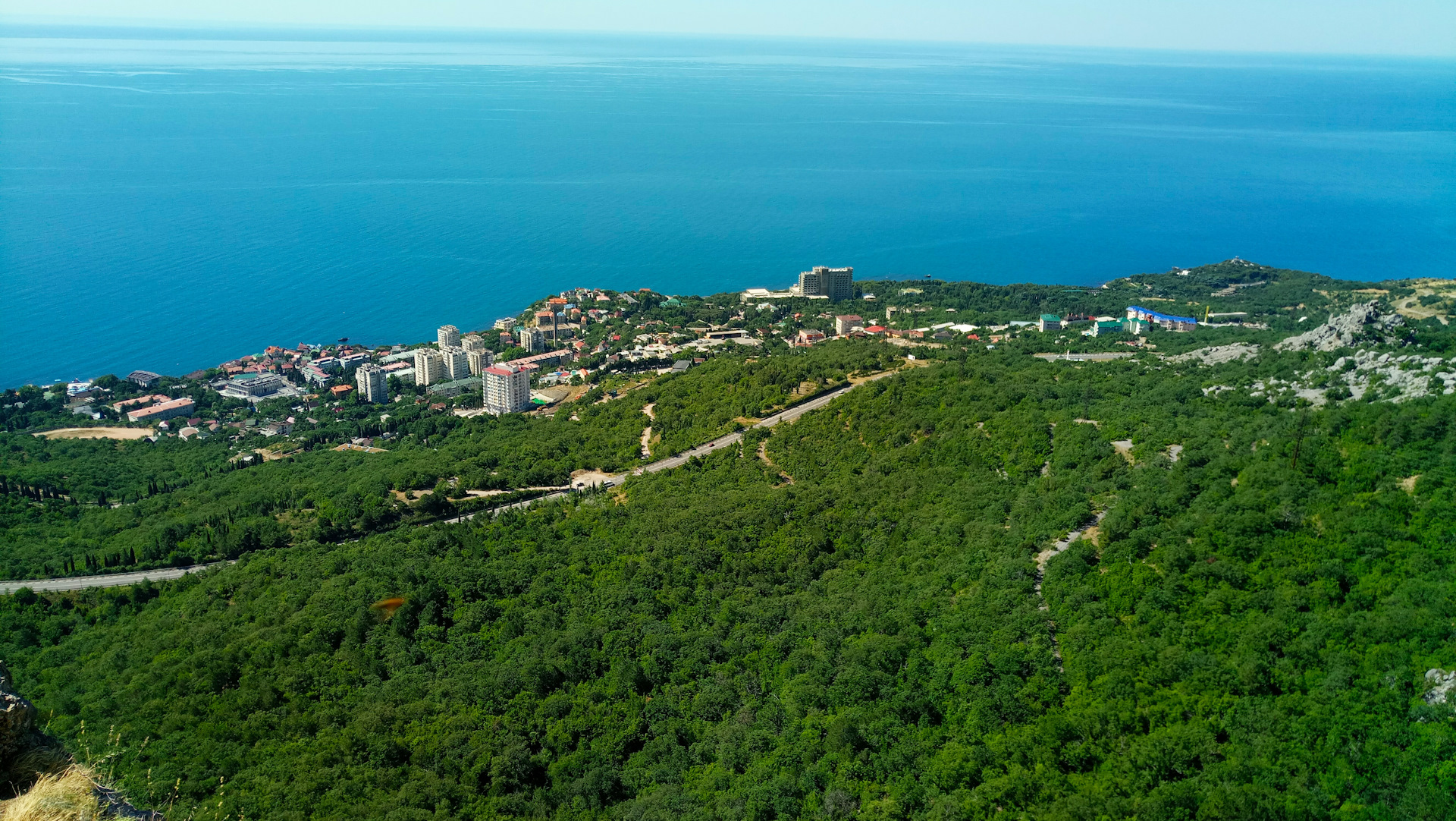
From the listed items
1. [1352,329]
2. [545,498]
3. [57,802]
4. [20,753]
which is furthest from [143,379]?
[1352,329]

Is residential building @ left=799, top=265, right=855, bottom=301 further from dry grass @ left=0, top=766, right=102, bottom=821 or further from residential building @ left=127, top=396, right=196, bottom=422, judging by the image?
dry grass @ left=0, top=766, right=102, bottom=821

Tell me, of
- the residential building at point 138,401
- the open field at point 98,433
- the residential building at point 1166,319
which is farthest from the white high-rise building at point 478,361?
the residential building at point 1166,319

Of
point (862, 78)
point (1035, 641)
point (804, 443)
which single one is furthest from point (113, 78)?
point (1035, 641)

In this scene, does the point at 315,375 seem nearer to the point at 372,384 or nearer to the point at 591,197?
the point at 372,384

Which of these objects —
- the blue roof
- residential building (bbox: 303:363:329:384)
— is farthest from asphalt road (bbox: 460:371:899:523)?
residential building (bbox: 303:363:329:384)

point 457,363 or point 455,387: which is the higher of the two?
point 457,363
